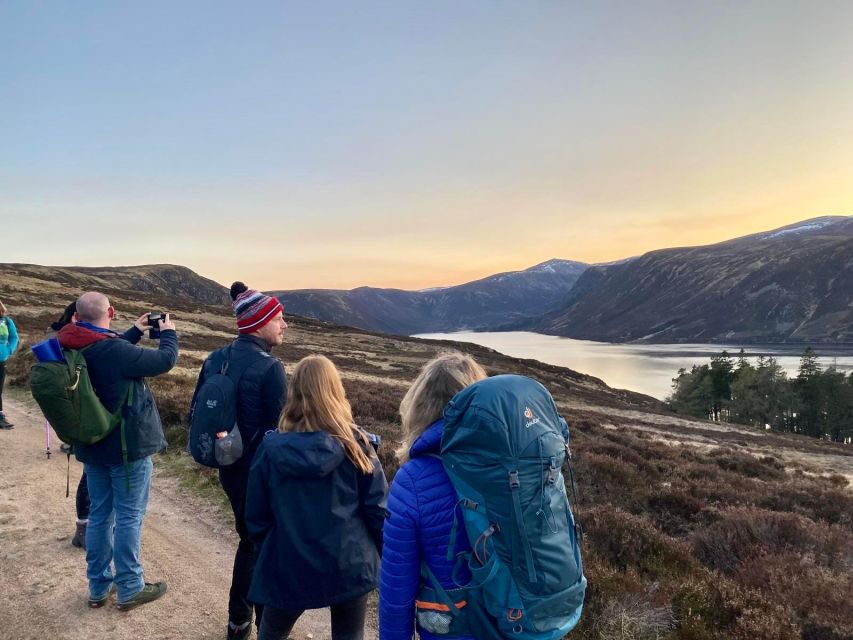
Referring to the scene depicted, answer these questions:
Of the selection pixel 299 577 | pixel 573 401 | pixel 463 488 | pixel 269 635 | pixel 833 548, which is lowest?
pixel 573 401

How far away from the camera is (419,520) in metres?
2.21

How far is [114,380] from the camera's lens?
407 cm

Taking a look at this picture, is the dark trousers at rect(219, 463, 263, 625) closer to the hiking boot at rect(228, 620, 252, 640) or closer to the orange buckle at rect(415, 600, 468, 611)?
the hiking boot at rect(228, 620, 252, 640)

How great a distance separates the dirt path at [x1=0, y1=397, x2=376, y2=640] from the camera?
427cm

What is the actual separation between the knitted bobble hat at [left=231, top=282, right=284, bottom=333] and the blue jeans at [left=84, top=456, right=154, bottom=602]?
1.71 meters

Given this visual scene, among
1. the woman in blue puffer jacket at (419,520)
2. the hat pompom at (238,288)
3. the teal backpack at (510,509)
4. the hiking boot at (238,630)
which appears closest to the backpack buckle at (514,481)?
the teal backpack at (510,509)

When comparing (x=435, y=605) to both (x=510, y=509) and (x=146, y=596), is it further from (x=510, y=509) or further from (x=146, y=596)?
(x=146, y=596)

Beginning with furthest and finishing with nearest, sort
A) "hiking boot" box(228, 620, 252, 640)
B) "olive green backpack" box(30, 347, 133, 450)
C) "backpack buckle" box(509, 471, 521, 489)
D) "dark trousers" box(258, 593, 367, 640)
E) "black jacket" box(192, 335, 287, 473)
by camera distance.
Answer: "hiking boot" box(228, 620, 252, 640) < "olive green backpack" box(30, 347, 133, 450) < "black jacket" box(192, 335, 287, 473) < "dark trousers" box(258, 593, 367, 640) < "backpack buckle" box(509, 471, 521, 489)

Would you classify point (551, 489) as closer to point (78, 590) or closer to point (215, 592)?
point (215, 592)

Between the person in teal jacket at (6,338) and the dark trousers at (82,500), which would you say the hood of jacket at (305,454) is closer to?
the dark trousers at (82,500)

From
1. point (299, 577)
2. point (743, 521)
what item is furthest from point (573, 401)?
point (299, 577)

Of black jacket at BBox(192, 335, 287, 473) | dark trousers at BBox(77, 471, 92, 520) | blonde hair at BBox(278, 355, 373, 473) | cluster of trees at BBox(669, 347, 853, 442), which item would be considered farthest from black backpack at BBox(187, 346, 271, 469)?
cluster of trees at BBox(669, 347, 853, 442)

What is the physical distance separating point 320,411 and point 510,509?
1271mm

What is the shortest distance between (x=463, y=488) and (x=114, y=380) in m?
3.34
